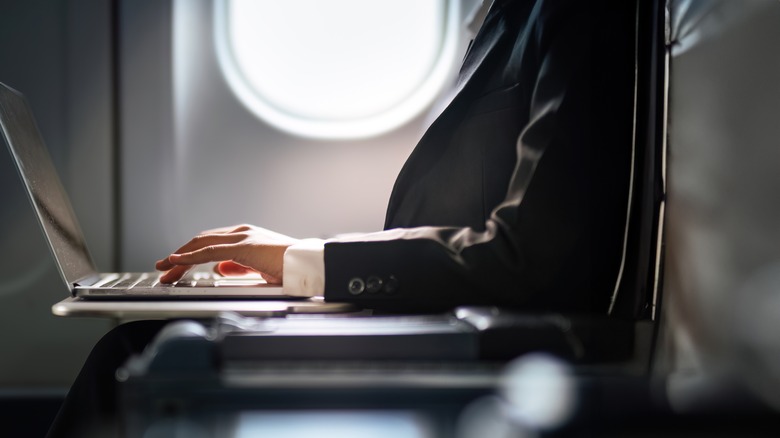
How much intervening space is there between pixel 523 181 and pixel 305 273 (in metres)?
0.33

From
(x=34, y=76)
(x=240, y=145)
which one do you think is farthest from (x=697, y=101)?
(x=34, y=76)

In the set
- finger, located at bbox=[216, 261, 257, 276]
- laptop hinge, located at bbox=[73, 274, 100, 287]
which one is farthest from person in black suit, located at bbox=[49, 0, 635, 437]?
finger, located at bbox=[216, 261, 257, 276]

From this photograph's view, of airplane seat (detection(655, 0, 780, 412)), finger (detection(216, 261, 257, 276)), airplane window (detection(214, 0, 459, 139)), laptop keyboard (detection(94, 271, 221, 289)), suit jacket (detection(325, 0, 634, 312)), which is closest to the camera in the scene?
airplane seat (detection(655, 0, 780, 412))

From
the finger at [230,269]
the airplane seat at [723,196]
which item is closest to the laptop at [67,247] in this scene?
the finger at [230,269]

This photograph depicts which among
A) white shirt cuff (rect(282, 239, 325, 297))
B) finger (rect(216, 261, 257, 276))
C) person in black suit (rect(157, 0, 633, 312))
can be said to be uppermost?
person in black suit (rect(157, 0, 633, 312))

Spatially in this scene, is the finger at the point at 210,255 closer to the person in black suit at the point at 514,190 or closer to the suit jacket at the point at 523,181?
the person in black suit at the point at 514,190

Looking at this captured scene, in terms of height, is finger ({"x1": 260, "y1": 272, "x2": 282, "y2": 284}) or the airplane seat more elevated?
the airplane seat

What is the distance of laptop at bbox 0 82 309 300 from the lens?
0.99m

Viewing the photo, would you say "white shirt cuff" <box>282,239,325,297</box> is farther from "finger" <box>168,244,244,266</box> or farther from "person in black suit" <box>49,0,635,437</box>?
"finger" <box>168,244,244,266</box>

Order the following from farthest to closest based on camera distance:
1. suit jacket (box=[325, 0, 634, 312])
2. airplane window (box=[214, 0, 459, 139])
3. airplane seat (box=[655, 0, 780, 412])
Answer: airplane window (box=[214, 0, 459, 139]), suit jacket (box=[325, 0, 634, 312]), airplane seat (box=[655, 0, 780, 412])

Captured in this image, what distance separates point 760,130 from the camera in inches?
29.9

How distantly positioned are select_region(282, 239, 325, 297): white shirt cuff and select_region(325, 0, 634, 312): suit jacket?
0.07 metres

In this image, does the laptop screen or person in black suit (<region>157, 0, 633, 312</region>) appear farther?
the laptop screen

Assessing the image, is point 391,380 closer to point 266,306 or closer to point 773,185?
point 266,306
